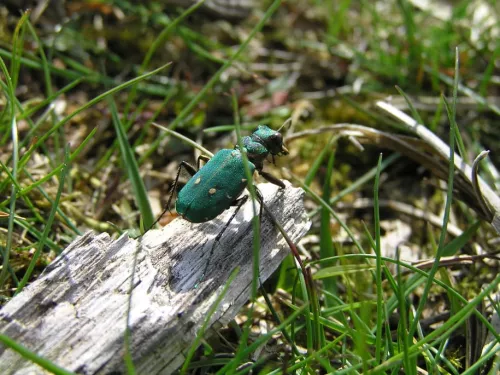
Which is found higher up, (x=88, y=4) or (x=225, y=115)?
(x=88, y=4)

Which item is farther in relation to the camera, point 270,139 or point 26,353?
point 270,139

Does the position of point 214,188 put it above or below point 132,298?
above

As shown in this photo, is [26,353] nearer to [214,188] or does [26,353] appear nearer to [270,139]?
[214,188]

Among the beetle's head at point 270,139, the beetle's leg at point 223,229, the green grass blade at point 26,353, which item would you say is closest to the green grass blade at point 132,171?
the beetle's leg at point 223,229

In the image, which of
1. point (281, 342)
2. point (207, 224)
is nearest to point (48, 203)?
point (207, 224)

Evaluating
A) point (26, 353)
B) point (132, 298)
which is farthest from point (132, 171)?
point (26, 353)

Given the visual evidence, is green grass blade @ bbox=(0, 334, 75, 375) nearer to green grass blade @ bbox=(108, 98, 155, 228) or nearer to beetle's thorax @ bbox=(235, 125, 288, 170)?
green grass blade @ bbox=(108, 98, 155, 228)

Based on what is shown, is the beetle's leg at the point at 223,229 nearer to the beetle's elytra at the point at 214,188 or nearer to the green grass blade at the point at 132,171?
the beetle's elytra at the point at 214,188

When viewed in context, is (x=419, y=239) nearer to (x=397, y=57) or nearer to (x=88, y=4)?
(x=397, y=57)
